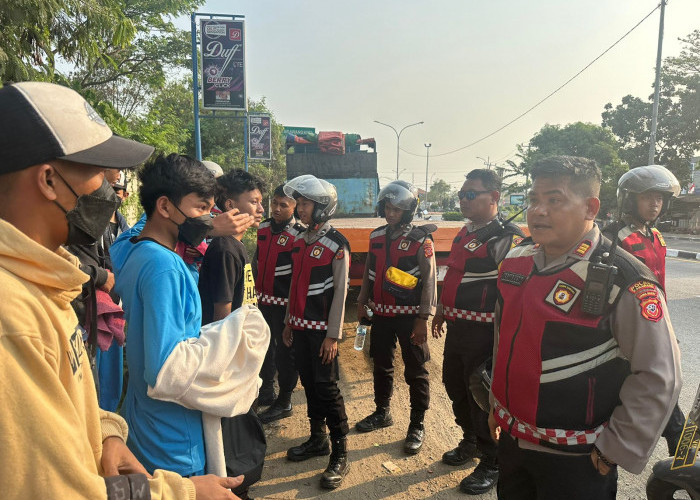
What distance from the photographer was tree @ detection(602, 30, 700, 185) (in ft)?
85.9

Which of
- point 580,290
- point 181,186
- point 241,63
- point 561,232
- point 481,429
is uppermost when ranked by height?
point 241,63

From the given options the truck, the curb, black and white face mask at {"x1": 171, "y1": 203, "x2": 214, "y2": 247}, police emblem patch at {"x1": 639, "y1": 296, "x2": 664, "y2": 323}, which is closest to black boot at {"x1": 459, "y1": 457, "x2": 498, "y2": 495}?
police emblem patch at {"x1": 639, "y1": 296, "x2": 664, "y2": 323}

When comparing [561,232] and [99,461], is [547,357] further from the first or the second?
[99,461]

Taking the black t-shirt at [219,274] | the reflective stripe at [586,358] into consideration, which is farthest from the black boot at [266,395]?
the reflective stripe at [586,358]

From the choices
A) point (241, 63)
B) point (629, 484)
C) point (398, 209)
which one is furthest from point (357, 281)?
point (241, 63)

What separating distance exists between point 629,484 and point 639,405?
6.37ft

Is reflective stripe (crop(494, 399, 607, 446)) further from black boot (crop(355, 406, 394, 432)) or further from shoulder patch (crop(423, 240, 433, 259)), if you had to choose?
black boot (crop(355, 406, 394, 432))

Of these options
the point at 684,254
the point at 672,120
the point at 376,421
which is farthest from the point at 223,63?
the point at 672,120

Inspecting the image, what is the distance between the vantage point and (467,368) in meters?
3.37

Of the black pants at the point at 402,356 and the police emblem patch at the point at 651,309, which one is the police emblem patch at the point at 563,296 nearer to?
the police emblem patch at the point at 651,309

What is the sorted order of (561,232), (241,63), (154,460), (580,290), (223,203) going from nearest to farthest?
(154,460) → (580,290) → (561,232) → (223,203) → (241,63)

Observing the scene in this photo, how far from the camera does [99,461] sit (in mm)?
1184

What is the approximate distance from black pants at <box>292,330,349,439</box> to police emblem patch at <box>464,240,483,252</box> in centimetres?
130

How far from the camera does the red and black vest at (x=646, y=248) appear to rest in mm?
3586
